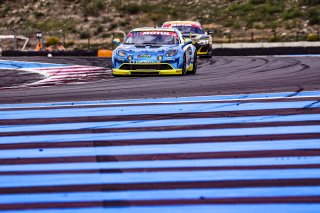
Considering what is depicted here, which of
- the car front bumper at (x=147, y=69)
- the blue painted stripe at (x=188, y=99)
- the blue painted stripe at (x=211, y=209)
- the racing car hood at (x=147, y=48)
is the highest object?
the racing car hood at (x=147, y=48)

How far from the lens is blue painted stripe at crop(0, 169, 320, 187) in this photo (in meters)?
6.00

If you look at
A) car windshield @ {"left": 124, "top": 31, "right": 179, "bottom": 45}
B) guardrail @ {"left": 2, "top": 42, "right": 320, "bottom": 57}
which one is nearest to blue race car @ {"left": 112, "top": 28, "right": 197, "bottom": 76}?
car windshield @ {"left": 124, "top": 31, "right": 179, "bottom": 45}

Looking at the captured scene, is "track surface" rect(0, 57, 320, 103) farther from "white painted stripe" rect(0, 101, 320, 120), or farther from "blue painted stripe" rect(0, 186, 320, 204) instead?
"blue painted stripe" rect(0, 186, 320, 204)

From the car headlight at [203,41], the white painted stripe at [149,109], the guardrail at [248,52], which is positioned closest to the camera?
the white painted stripe at [149,109]

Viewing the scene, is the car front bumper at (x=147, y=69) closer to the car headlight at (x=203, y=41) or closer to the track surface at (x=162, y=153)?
the track surface at (x=162, y=153)

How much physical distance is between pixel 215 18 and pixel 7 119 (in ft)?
165

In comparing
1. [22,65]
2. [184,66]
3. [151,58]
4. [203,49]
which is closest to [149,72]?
[151,58]

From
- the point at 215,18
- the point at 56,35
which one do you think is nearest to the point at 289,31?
the point at 215,18

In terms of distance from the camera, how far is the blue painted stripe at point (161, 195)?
5.46 metres

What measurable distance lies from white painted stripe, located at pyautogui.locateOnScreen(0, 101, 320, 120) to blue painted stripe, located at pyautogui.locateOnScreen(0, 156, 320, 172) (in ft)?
10.6

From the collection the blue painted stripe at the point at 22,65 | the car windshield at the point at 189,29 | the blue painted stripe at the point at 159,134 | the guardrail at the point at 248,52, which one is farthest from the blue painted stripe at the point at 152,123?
the guardrail at the point at 248,52

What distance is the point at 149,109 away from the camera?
34.1 feet

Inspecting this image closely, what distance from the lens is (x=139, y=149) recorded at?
289 inches

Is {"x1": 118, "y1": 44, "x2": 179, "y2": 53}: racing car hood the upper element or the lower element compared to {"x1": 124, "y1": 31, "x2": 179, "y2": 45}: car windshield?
lower
